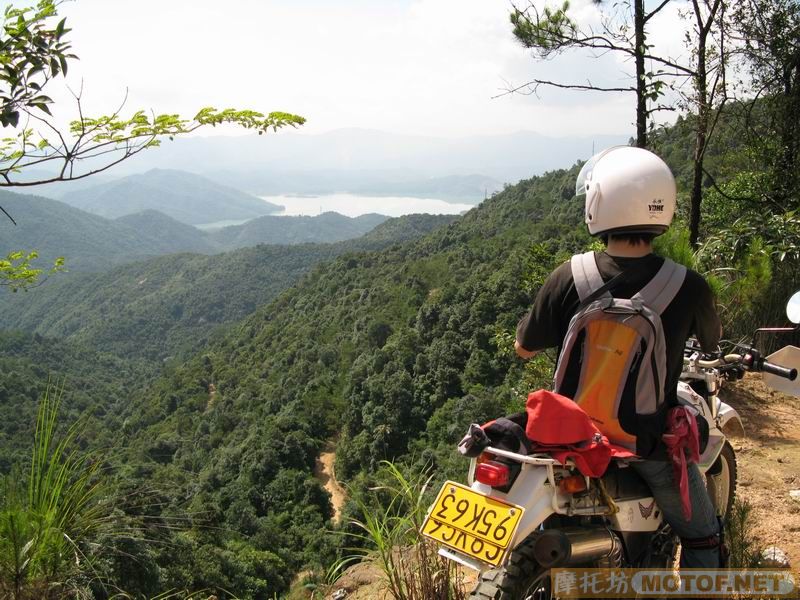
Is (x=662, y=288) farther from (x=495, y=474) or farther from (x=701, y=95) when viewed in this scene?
A: (x=701, y=95)

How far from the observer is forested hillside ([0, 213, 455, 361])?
85688mm

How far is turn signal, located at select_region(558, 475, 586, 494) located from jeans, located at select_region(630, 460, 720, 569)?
0.24m

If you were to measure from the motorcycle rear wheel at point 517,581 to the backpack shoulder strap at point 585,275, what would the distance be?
2.56ft

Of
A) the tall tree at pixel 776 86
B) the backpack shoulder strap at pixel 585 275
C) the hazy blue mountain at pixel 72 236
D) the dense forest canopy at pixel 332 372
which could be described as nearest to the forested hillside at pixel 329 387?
the dense forest canopy at pixel 332 372

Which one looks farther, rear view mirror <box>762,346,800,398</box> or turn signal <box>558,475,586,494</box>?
rear view mirror <box>762,346,800,398</box>

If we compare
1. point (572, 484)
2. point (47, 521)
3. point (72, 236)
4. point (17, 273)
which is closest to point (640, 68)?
point (572, 484)

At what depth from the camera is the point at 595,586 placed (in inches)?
66.1

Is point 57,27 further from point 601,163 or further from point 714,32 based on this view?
point 714,32

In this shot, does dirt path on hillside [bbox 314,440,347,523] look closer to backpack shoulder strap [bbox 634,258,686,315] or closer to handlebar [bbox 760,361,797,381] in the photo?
handlebar [bbox 760,361,797,381]

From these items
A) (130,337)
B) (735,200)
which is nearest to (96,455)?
(735,200)

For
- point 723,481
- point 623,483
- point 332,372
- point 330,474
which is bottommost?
point 330,474

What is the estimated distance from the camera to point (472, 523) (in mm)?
1569

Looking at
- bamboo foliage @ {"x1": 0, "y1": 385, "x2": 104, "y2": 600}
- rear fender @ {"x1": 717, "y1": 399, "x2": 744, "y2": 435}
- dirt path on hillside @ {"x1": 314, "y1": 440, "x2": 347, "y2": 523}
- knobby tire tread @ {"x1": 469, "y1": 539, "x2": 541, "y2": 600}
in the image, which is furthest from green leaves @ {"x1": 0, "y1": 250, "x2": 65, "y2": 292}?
dirt path on hillside @ {"x1": 314, "y1": 440, "x2": 347, "y2": 523}

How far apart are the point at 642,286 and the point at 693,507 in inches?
29.4
